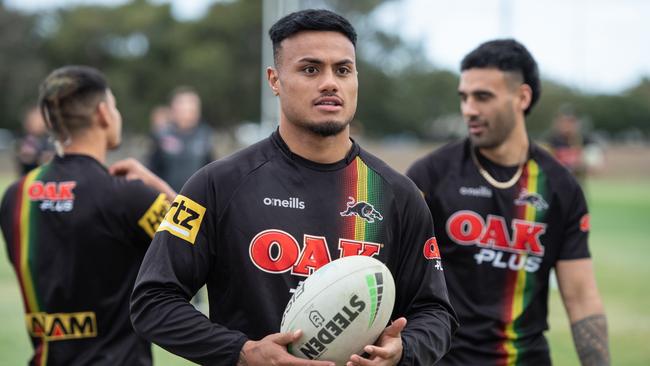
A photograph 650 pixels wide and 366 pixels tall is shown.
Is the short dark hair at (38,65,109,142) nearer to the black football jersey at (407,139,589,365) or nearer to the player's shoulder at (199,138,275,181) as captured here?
the player's shoulder at (199,138,275,181)

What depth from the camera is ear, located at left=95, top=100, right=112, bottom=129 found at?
430 centimetres

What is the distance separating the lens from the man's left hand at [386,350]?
2.62 metres

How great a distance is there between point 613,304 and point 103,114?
7.61 meters

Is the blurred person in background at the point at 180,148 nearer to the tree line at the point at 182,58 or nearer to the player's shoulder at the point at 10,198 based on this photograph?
the player's shoulder at the point at 10,198

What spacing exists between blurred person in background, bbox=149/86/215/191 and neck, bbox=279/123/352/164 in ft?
25.1

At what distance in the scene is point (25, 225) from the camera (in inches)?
162

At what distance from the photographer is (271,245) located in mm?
2951

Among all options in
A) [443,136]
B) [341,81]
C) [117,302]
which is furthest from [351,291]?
[443,136]

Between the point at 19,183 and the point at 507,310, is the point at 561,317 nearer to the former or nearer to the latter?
the point at 507,310

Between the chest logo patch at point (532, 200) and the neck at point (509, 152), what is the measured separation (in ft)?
0.77

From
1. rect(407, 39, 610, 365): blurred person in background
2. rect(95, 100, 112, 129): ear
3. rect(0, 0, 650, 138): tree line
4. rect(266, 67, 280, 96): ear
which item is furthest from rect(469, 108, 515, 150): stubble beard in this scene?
rect(0, 0, 650, 138): tree line

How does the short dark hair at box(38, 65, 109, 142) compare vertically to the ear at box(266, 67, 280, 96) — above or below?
below

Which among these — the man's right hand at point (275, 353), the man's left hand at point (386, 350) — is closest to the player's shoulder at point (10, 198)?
the man's right hand at point (275, 353)

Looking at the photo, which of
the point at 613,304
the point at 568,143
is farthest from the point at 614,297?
the point at 568,143
